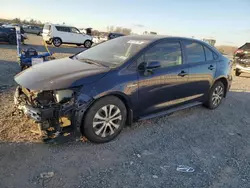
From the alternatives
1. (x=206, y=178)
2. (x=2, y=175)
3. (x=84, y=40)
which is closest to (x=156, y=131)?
(x=206, y=178)

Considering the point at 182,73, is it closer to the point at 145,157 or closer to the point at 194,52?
the point at 194,52

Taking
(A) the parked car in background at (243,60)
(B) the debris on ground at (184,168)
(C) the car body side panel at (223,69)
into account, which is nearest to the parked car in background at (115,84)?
(C) the car body side panel at (223,69)

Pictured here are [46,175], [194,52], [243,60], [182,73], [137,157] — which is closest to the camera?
[46,175]

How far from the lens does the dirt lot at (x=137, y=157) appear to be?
262cm

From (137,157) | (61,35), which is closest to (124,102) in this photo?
(137,157)

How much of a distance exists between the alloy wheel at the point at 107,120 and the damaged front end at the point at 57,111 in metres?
0.27

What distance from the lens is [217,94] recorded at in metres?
5.29

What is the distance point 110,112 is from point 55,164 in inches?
40.8

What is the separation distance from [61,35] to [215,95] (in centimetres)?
1596

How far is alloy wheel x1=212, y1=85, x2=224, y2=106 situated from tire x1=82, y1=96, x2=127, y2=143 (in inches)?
105

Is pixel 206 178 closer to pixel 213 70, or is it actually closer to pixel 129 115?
pixel 129 115

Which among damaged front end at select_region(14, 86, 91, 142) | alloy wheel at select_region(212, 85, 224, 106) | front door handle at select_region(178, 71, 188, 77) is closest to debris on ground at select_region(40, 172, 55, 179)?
damaged front end at select_region(14, 86, 91, 142)

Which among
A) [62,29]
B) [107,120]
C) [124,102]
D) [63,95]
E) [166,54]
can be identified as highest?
[62,29]

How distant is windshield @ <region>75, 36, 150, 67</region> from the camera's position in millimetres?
3709
